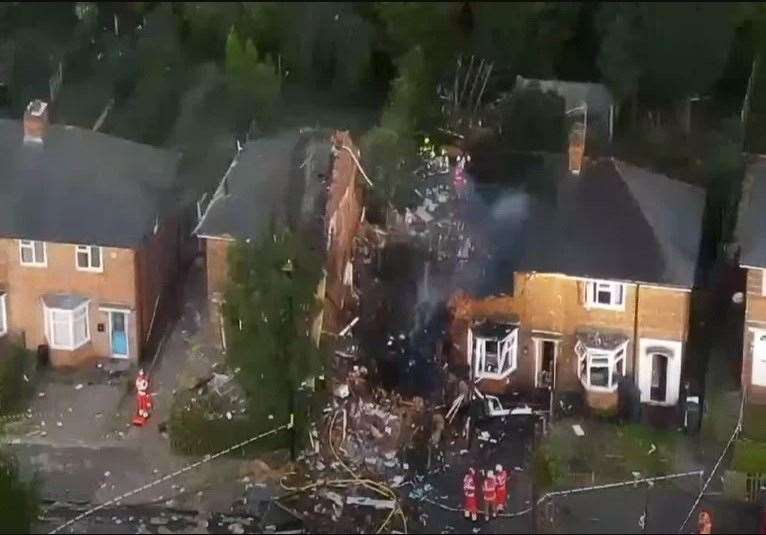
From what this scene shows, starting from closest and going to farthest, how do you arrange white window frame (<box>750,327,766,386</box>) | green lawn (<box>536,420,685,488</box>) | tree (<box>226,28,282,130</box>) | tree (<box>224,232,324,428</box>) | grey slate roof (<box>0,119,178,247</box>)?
tree (<box>224,232,324,428</box>) → green lawn (<box>536,420,685,488</box>) → white window frame (<box>750,327,766,386</box>) → grey slate roof (<box>0,119,178,247</box>) → tree (<box>226,28,282,130</box>)

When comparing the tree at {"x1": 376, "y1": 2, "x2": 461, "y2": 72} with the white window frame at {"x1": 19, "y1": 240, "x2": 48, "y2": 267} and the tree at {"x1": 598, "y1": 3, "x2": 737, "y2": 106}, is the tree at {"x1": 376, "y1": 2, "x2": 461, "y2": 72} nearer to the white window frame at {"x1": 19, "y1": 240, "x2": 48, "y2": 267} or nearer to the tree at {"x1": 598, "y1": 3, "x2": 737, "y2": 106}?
the tree at {"x1": 598, "y1": 3, "x2": 737, "y2": 106}

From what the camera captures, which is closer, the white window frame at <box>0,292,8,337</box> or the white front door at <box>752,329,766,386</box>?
the white front door at <box>752,329,766,386</box>

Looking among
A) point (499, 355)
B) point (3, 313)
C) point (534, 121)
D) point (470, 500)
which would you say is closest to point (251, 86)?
point (534, 121)

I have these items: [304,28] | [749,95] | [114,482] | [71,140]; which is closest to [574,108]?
[749,95]

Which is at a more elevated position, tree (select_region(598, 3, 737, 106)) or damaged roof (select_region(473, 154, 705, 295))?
tree (select_region(598, 3, 737, 106))

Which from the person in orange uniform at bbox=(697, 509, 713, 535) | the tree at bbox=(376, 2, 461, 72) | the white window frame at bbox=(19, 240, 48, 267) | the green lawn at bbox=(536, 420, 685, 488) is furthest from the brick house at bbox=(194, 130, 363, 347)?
A: the tree at bbox=(376, 2, 461, 72)

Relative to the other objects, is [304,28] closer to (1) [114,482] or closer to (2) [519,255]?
(2) [519,255]
